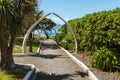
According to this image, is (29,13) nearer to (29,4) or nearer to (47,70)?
(29,4)

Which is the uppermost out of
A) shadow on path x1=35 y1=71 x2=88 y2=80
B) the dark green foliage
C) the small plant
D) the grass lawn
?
the dark green foliage

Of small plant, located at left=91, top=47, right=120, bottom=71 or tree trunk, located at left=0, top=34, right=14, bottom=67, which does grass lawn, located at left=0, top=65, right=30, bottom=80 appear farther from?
small plant, located at left=91, top=47, right=120, bottom=71

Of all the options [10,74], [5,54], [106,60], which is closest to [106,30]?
[106,60]

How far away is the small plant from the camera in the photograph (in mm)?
15323

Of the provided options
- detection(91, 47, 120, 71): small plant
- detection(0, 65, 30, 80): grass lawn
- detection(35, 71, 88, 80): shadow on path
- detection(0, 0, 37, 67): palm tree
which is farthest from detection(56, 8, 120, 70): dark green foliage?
detection(0, 65, 30, 80): grass lawn

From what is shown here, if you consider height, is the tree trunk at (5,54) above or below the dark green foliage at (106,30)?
below

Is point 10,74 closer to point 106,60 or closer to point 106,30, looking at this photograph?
point 106,60

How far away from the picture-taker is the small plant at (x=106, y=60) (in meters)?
15.3

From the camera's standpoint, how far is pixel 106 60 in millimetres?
15453

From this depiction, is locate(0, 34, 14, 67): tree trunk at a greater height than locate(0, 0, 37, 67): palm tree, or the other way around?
locate(0, 0, 37, 67): palm tree

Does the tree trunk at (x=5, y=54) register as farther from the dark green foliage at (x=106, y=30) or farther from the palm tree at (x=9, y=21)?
the dark green foliage at (x=106, y=30)

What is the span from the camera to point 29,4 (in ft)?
57.9

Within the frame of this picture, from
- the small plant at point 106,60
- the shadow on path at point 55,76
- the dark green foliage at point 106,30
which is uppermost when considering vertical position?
the dark green foliage at point 106,30

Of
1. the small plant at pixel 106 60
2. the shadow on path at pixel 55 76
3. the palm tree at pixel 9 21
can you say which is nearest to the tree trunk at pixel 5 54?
the palm tree at pixel 9 21
